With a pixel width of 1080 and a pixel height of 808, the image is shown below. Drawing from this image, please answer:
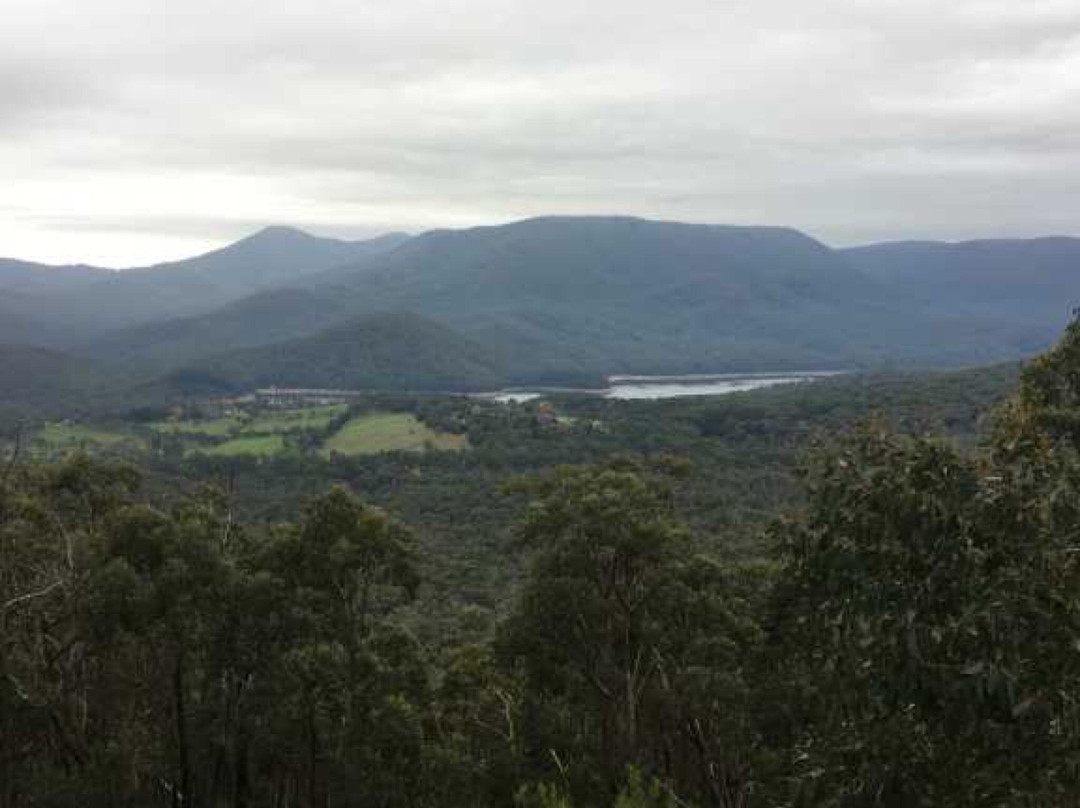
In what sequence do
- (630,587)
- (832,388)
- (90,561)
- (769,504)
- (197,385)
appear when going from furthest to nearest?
(197,385)
(832,388)
(769,504)
(630,587)
(90,561)

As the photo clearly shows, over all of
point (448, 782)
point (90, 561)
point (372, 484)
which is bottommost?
point (372, 484)

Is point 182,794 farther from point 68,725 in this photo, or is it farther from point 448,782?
point 448,782

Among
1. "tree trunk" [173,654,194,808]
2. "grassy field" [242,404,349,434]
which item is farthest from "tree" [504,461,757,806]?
"grassy field" [242,404,349,434]

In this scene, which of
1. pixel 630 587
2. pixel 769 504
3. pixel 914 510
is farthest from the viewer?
pixel 769 504

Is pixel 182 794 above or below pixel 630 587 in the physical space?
below

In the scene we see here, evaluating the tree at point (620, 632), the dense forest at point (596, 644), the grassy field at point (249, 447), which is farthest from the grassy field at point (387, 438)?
the tree at point (620, 632)

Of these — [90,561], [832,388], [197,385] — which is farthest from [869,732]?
[197,385]

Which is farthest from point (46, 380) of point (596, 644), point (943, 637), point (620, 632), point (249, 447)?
point (943, 637)
